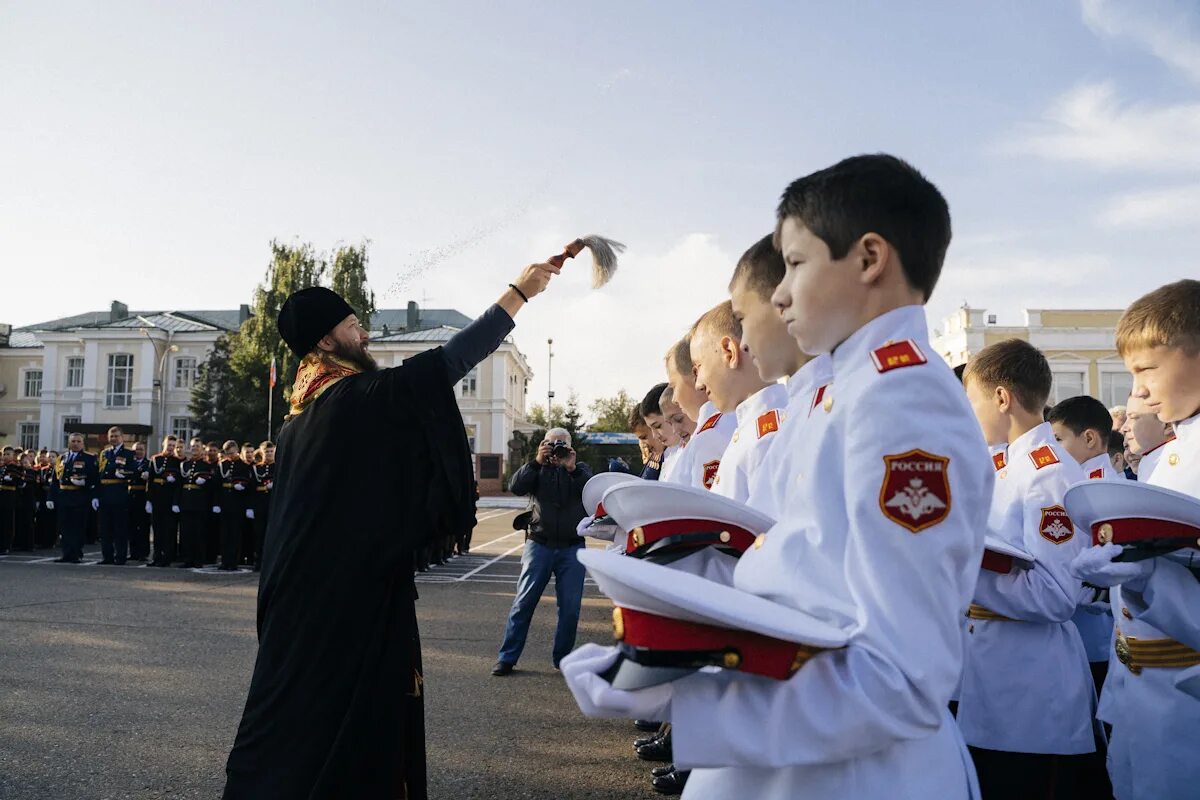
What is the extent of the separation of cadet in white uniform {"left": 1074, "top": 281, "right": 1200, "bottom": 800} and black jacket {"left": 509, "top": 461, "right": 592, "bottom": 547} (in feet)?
17.9

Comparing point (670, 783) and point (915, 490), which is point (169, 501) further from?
point (915, 490)

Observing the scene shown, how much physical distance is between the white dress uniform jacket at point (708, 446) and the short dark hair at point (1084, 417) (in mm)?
2789

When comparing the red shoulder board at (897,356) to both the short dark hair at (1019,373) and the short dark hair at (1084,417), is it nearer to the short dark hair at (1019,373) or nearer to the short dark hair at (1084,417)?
the short dark hair at (1019,373)

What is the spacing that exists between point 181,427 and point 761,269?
63.5 m

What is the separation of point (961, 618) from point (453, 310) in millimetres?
70881

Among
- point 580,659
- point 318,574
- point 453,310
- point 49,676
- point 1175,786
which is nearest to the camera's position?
point 580,659

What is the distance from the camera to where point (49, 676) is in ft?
21.5

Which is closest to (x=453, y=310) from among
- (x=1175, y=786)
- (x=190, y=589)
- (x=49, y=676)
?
(x=190, y=589)

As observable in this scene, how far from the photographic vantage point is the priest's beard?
11.1 feet

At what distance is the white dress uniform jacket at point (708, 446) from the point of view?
12.0 feet

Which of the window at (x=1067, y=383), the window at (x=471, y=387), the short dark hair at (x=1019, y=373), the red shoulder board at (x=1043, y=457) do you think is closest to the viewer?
the red shoulder board at (x=1043, y=457)

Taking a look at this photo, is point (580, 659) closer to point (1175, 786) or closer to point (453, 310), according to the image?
point (1175, 786)

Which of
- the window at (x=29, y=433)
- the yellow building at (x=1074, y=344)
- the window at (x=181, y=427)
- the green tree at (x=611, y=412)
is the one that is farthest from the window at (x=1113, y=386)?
the window at (x=29, y=433)

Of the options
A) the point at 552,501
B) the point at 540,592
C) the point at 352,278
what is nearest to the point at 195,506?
the point at 552,501
